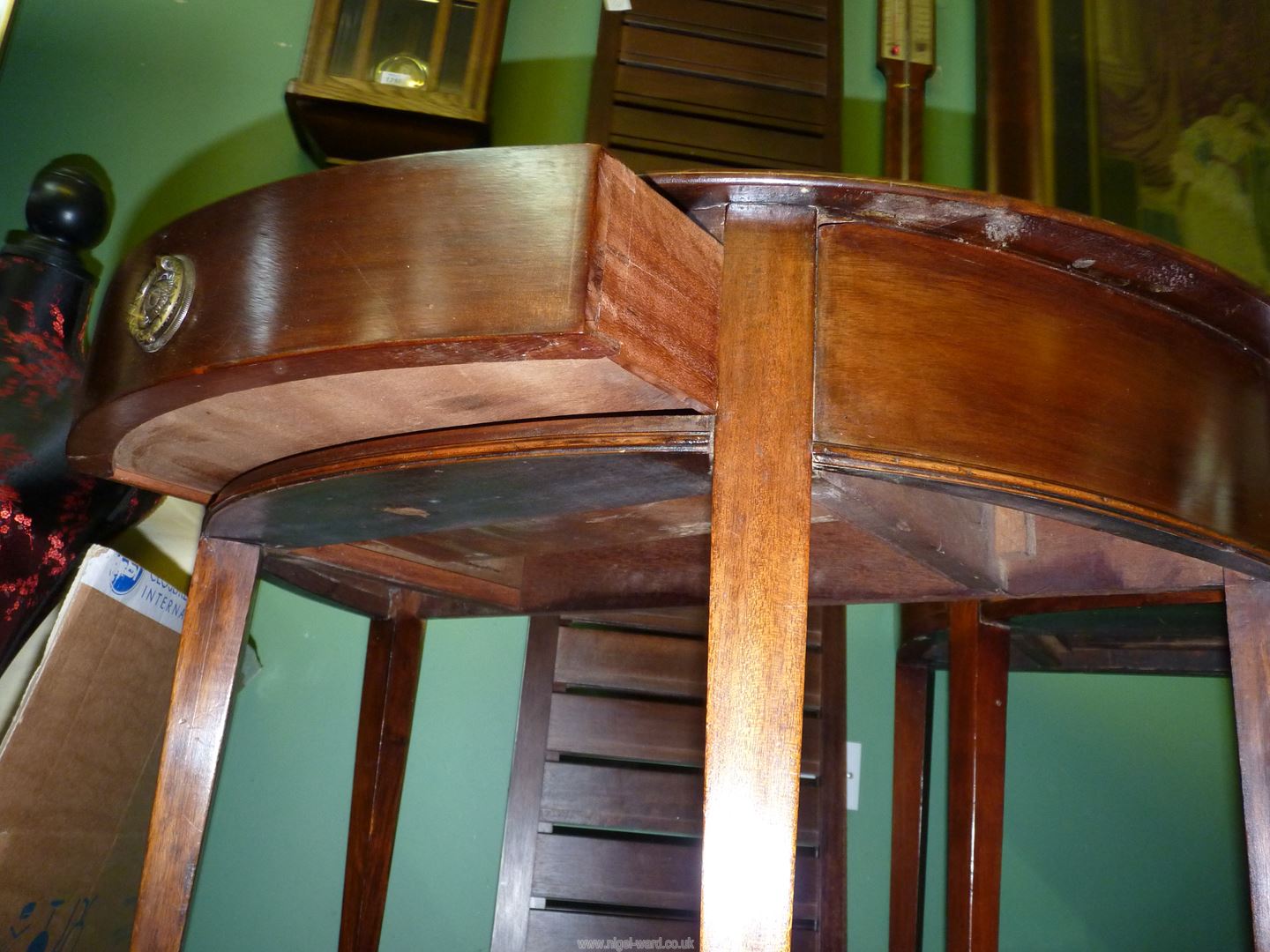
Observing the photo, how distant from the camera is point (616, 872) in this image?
1326 mm

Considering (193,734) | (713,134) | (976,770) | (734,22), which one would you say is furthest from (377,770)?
(734,22)

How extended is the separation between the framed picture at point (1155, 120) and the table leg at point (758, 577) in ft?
4.40

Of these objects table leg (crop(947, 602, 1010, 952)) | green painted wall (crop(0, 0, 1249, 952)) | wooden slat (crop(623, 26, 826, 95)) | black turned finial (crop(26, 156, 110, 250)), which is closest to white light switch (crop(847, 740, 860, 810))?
green painted wall (crop(0, 0, 1249, 952))

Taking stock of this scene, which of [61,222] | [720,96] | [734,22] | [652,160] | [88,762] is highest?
[734,22]

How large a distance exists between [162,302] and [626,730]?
959 mm

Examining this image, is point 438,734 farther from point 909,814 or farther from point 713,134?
→ point 713,134

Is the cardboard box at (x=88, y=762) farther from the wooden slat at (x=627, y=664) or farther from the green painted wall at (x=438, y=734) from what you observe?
the wooden slat at (x=627, y=664)

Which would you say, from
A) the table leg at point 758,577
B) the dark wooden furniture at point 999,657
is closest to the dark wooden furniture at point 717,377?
the table leg at point 758,577

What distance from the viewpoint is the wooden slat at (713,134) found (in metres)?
1.70

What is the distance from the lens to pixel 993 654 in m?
1.10

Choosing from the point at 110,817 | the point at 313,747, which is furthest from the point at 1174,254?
the point at 313,747

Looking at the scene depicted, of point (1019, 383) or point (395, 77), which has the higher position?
point (395, 77)

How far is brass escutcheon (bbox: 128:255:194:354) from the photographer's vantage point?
0.54 meters

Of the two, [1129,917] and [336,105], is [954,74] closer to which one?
[336,105]
